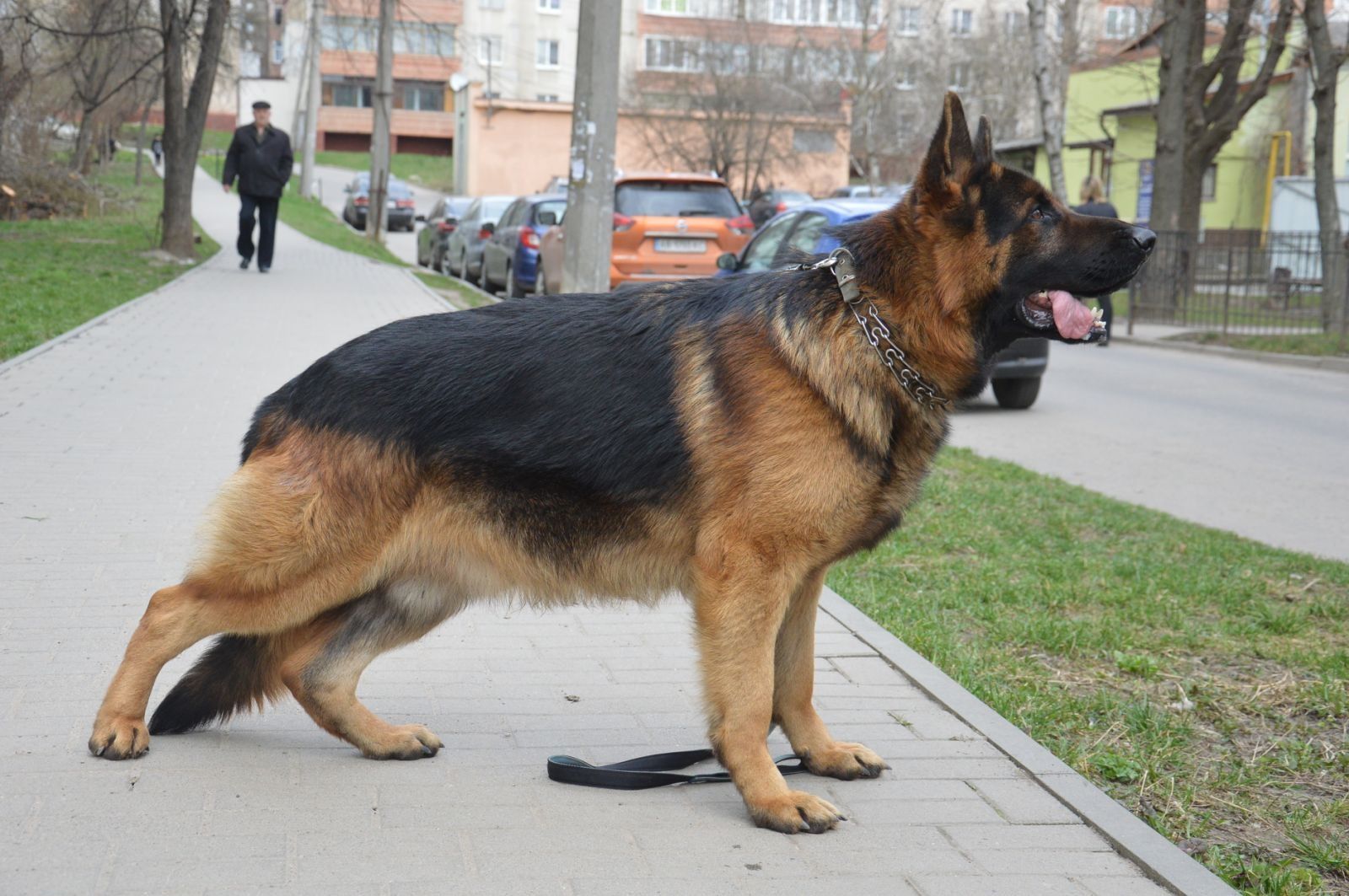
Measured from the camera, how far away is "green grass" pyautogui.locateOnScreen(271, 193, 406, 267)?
29.5m

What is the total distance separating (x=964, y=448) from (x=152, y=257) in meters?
15.6

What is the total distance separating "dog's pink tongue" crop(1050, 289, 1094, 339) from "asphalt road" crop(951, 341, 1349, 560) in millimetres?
4617

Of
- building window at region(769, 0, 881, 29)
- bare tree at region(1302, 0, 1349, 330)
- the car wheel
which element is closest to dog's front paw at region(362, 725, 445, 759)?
the car wheel

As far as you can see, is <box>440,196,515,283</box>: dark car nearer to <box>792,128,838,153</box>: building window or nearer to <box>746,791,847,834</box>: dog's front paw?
<box>746,791,847,834</box>: dog's front paw

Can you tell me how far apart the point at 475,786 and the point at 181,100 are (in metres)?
19.8

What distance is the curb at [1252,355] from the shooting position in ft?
58.3

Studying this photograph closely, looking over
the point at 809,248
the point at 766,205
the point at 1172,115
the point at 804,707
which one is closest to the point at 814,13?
the point at 766,205

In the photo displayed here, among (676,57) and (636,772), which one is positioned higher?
(676,57)

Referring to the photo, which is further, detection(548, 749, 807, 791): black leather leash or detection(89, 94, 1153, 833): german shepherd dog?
detection(548, 749, 807, 791): black leather leash

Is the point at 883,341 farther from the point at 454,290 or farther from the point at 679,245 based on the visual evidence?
the point at 454,290

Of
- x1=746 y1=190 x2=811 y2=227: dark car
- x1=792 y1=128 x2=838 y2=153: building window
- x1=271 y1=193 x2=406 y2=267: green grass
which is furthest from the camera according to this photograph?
x1=792 y1=128 x2=838 y2=153: building window

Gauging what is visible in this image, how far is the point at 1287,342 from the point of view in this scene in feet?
64.1

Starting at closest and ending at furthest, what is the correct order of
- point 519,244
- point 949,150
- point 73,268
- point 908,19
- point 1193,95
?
point 949,150, point 73,268, point 519,244, point 1193,95, point 908,19

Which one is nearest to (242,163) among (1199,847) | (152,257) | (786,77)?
(152,257)
